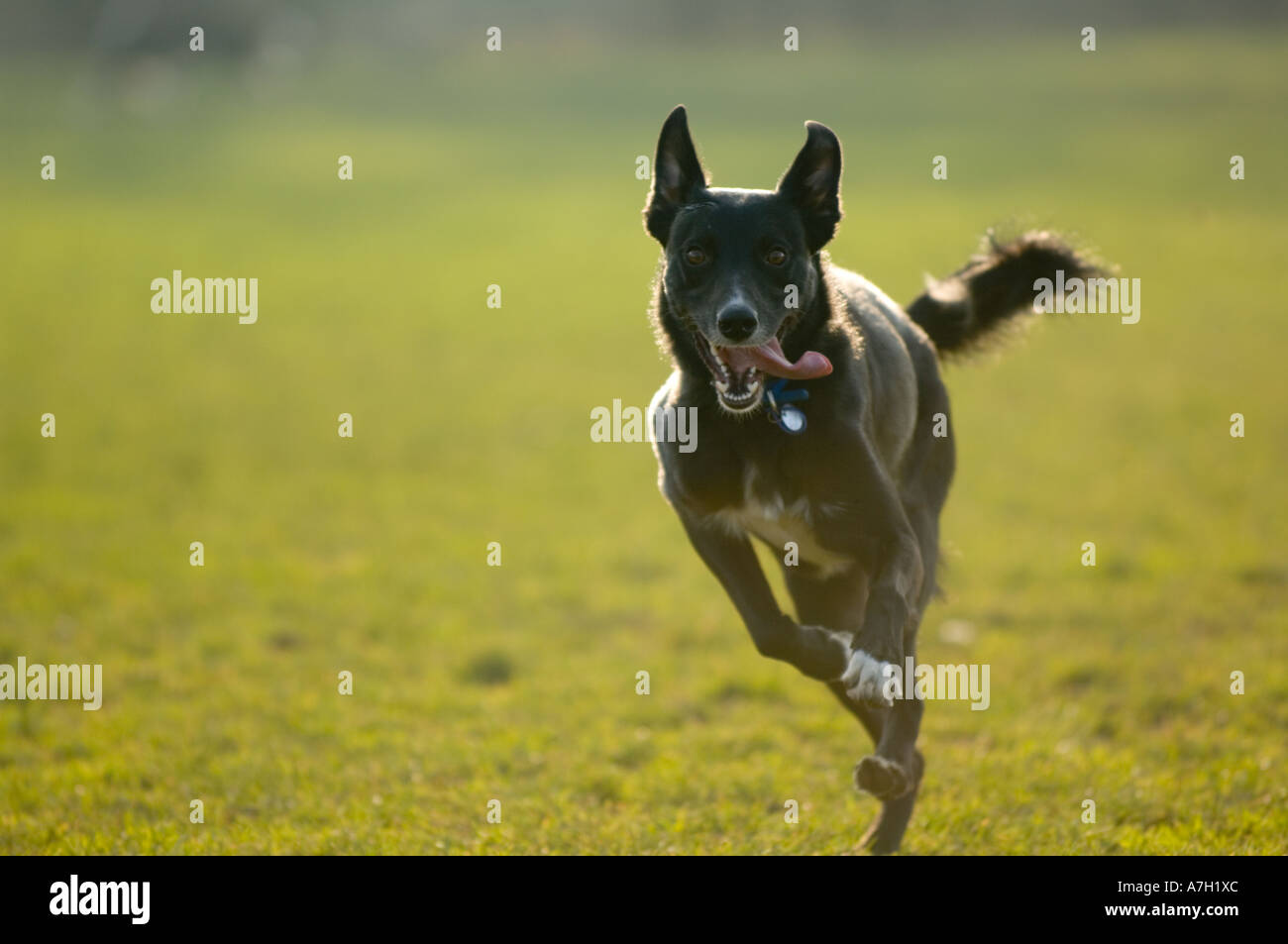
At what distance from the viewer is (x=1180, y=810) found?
6293 millimetres

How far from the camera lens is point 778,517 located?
5.35m

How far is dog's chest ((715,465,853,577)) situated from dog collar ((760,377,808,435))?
0.21m

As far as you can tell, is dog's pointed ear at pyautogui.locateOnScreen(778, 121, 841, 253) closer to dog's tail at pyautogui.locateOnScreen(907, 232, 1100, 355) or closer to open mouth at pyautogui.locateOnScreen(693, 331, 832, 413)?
open mouth at pyautogui.locateOnScreen(693, 331, 832, 413)

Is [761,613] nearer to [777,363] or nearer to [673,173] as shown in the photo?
[777,363]

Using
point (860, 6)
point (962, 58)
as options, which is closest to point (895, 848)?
point (962, 58)

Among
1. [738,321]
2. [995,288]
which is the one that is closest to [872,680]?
[738,321]

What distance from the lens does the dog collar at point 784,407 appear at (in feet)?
17.0

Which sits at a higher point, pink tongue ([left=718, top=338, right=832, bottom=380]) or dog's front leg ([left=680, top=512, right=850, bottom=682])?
pink tongue ([left=718, top=338, right=832, bottom=380])

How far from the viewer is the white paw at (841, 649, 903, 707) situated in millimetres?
5070

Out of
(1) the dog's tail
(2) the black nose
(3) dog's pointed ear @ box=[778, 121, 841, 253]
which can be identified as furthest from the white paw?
(1) the dog's tail

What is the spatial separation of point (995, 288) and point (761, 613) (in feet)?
7.70

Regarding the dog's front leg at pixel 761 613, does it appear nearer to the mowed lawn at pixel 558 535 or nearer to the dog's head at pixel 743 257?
the dog's head at pixel 743 257

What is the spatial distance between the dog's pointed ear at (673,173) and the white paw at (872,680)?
1.72m
